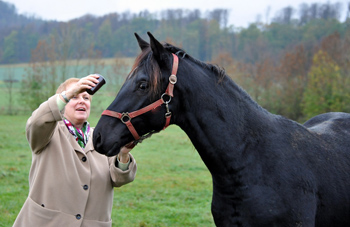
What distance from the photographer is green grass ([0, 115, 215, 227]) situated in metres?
6.39

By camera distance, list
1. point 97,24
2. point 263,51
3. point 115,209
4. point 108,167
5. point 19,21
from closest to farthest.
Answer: point 108,167 < point 115,209 < point 263,51 < point 97,24 < point 19,21

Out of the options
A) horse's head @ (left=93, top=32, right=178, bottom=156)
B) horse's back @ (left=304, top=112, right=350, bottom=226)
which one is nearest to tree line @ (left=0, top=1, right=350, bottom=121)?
horse's back @ (left=304, top=112, right=350, bottom=226)

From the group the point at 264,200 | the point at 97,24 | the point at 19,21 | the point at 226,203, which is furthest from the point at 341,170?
the point at 19,21

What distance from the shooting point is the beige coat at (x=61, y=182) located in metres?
3.05

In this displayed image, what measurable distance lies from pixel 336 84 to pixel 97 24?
36821mm

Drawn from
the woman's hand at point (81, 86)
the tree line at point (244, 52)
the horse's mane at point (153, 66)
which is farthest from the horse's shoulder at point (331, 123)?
the tree line at point (244, 52)

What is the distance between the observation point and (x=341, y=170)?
3.19 metres

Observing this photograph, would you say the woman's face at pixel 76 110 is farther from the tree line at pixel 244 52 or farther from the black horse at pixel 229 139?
the tree line at pixel 244 52

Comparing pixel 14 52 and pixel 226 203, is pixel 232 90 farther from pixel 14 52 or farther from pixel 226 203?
pixel 14 52

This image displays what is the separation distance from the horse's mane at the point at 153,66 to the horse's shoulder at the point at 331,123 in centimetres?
135

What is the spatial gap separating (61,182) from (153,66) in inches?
54.1

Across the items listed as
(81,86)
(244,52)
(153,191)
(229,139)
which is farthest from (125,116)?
(244,52)

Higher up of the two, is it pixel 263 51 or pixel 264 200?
pixel 263 51

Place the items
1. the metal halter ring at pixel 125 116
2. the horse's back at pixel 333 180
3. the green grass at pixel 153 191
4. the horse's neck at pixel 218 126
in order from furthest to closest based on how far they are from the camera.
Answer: the green grass at pixel 153 191 < the horse's back at pixel 333 180 < the horse's neck at pixel 218 126 < the metal halter ring at pixel 125 116
